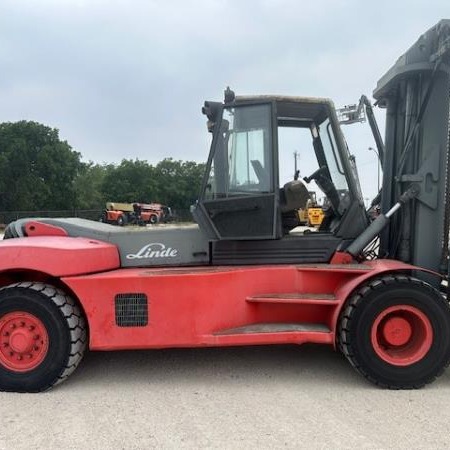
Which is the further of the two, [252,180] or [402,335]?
[252,180]

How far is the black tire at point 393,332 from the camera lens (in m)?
4.17

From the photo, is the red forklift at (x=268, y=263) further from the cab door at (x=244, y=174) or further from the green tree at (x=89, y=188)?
the green tree at (x=89, y=188)

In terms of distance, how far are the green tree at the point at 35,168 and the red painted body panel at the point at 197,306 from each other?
56.2 meters

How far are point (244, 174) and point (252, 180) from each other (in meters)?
0.09

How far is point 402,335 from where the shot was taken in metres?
4.29

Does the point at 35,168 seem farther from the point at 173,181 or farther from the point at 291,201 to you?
the point at 291,201

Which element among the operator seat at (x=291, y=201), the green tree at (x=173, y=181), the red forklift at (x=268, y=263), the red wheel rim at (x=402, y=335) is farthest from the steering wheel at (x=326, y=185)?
the green tree at (x=173, y=181)

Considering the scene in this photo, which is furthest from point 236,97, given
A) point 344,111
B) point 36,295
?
point 36,295

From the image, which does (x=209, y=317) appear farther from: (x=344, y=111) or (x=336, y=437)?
(x=344, y=111)

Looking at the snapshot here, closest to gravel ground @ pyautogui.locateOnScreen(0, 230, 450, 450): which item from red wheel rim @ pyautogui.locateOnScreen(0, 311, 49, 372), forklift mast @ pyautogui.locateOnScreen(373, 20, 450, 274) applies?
red wheel rim @ pyautogui.locateOnScreen(0, 311, 49, 372)

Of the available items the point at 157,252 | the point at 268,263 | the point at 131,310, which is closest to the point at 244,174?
the point at 268,263

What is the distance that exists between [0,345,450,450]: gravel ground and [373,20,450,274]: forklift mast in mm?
1285

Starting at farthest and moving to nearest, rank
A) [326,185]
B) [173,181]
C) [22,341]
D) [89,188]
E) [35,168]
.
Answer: [89,188]
[173,181]
[35,168]
[326,185]
[22,341]

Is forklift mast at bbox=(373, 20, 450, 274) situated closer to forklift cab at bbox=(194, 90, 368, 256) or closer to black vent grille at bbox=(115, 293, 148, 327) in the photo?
forklift cab at bbox=(194, 90, 368, 256)
